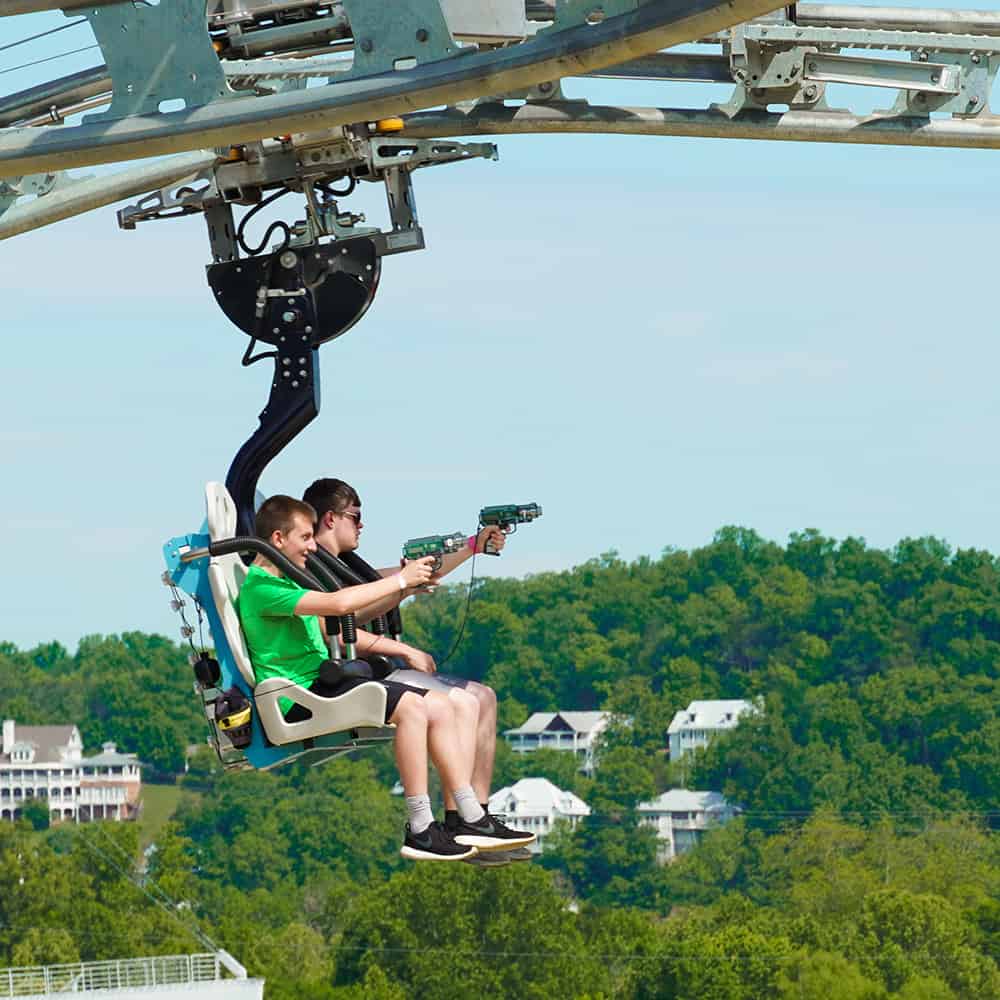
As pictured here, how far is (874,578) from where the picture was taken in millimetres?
167625

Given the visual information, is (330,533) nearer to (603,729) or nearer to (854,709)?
(854,709)

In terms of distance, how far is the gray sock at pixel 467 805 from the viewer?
39.5 ft

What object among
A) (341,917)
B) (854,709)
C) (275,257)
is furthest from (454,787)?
Result: (854,709)

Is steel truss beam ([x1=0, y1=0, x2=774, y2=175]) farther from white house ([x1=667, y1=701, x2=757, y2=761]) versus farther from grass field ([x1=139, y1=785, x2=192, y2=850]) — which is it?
white house ([x1=667, y1=701, x2=757, y2=761])

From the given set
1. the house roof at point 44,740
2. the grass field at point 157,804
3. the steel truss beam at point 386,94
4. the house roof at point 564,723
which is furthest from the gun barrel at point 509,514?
the house roof at point 44,740

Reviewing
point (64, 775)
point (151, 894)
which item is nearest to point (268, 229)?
point (151, 894)

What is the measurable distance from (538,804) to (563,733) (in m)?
14.5

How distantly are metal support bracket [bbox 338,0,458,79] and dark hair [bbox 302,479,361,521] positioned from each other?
10.8 feet

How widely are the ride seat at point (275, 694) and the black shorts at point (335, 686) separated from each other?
0.02 m

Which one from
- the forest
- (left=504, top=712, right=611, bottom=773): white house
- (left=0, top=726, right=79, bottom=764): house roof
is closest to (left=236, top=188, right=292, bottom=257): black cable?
the forest

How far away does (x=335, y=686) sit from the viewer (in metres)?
12.1

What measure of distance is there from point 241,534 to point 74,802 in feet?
514

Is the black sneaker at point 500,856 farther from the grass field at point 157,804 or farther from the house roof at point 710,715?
the house roof at point 710,715

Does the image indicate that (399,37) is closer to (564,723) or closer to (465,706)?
(465,706)
